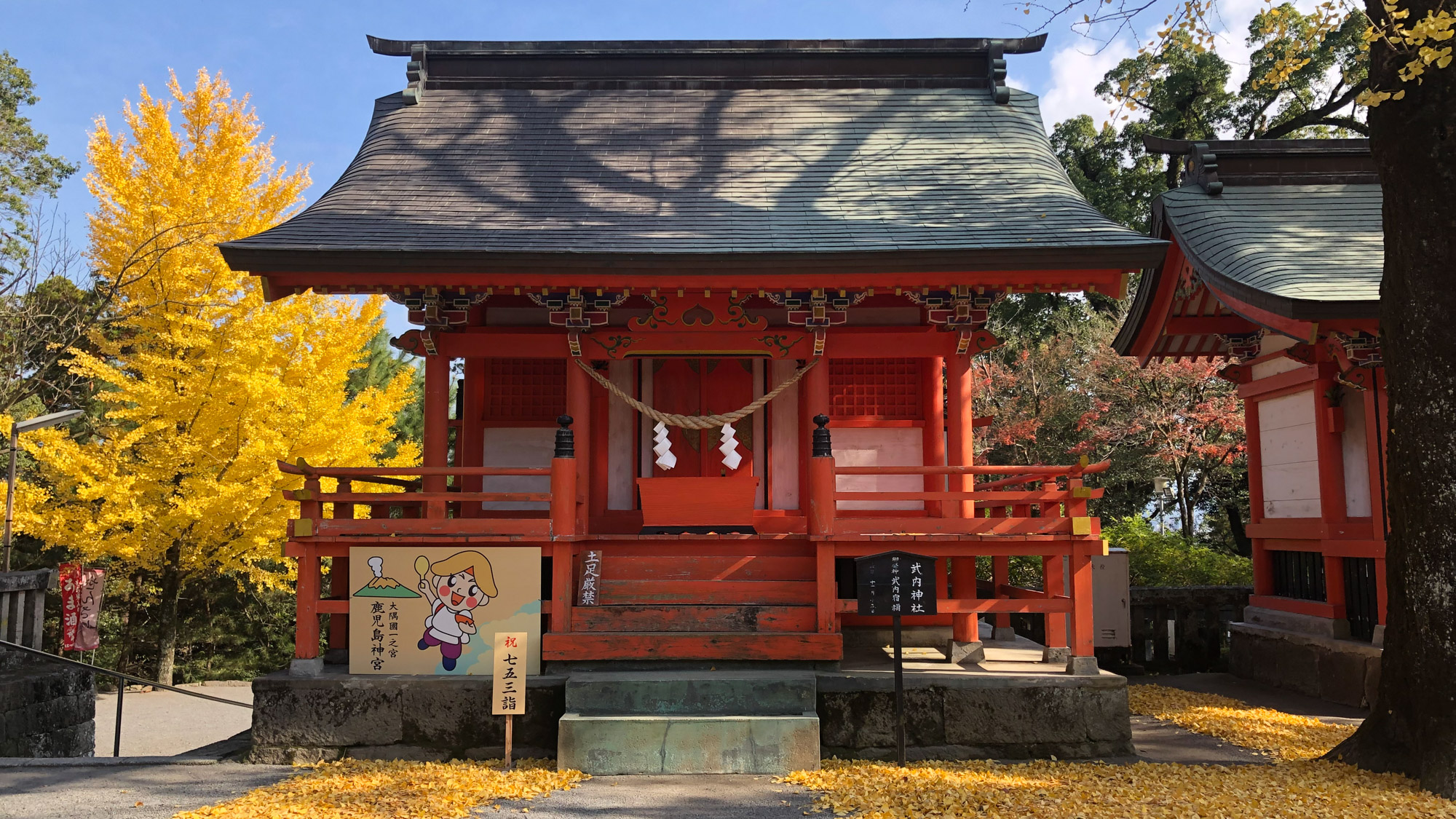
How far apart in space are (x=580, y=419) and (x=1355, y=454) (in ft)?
27.6

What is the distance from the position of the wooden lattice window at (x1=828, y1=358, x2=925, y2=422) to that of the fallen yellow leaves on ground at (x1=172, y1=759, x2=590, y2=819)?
198 inches

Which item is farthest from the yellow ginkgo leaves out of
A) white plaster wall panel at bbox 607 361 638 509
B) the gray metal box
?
white plaster wall panel at bbox 607 361 638 509

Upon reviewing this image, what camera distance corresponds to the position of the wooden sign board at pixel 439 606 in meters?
7.71

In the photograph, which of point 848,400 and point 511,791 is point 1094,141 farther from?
point 511,791

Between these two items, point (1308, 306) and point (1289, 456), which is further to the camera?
point (1289, 456)

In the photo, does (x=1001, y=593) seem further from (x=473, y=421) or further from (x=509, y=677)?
(x=473, y=421)

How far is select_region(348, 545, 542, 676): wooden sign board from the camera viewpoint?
303 inches

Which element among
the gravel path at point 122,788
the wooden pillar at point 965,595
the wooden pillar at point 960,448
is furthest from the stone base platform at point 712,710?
the wooden pillar at point 960,448

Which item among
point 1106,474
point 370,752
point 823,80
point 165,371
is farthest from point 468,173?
point 1106,474

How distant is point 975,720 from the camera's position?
7.44 meters

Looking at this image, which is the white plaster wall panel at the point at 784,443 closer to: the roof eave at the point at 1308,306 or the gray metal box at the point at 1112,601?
the gray metal box at the point at 1112,601

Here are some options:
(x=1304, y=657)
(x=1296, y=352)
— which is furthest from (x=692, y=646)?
(x=1296, y=352)

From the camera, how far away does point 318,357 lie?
1486 centimetres

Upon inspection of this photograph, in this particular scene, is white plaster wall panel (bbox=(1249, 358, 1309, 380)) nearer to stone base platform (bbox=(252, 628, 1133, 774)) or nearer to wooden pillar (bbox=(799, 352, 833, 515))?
stone base platform (bbox=(252, 628, 1133, 774))
